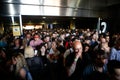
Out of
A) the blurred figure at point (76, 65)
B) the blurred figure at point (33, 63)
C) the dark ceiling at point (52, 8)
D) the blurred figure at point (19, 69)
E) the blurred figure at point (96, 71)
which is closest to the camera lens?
the blurred figure at point (96, 71)

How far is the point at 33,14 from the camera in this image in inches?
456

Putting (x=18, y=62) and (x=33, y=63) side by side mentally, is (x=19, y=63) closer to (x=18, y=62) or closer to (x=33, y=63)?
(x=18, y=62)

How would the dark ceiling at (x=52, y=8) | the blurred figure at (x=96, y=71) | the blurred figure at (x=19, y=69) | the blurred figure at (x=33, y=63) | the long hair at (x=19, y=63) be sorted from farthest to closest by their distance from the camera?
the dark ceiling at (x=52, y=8) → the blurred figure at (x=33, y=63) → the long hair at (x=19, y=63) → the blurred figure at (x=19, y=69) → the blurred figure at (x=96, y=71)

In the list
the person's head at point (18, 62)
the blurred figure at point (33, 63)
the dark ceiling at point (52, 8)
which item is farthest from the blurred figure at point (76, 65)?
the dark ceiling at point (52, 8)

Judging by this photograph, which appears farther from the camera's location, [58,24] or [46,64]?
[58,24]

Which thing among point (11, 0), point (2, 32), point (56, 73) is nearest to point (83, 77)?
point (56, 73)

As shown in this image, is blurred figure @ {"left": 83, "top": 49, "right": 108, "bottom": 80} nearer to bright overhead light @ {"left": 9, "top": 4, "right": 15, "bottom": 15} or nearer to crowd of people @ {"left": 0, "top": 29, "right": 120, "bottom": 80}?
crowd of people @ {"left": 0, "top": 29, "right": 120, "bottom": 80}

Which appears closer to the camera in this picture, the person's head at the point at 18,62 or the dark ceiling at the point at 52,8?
the person's head at the point at 18,62

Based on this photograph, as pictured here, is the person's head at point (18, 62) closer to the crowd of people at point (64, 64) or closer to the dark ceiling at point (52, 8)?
the crowd of people at point (64, 64)

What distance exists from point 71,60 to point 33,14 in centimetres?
823

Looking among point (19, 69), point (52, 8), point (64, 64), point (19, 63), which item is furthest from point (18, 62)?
point (52, 8)

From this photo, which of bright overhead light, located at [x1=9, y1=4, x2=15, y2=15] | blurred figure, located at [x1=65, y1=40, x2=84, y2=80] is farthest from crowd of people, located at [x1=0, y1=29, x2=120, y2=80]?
bright overhead light, located at [x1=9, y1=4, x2=15, y2=15]

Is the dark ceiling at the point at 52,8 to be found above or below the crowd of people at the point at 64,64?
above

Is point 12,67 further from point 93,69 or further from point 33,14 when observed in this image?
point 33,14
